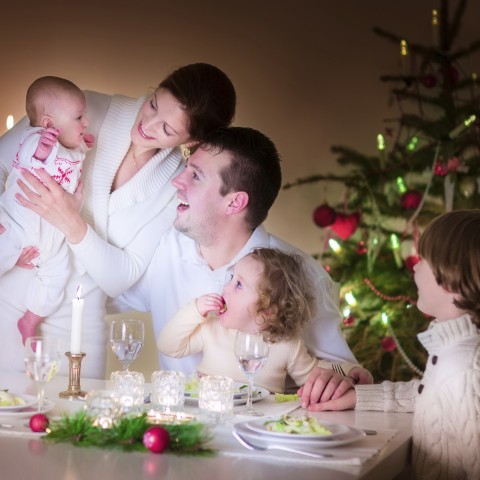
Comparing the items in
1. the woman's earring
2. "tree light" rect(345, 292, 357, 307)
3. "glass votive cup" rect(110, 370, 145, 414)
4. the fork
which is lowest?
the fork

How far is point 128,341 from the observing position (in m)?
2.28

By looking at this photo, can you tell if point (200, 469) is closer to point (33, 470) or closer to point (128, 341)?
point (33, 470)

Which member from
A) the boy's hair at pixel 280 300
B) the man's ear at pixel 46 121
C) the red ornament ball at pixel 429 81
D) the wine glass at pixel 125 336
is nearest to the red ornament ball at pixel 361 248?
the red ornament ball at pixel 429 81

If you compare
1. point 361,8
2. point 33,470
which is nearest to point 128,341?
point 33,470

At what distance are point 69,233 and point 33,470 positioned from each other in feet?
4.75

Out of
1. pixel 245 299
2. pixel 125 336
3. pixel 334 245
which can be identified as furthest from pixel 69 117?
pixel 334 245

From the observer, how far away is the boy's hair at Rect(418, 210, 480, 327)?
6.42ft

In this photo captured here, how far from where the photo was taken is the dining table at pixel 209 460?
1569mm

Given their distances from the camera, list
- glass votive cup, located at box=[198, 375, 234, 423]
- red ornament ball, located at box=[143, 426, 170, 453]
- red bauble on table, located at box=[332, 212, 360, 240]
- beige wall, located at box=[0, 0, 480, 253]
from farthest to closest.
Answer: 1. red bauble on table, located at box=[332, 212, 360, 240]
2. beige wall, located at box=[0, 0, 480, 253]
3. glass votive cup, located at box=[198, 375, 234, 423]
4. red ornament ball, located at box=[143, 426, 170, 453]

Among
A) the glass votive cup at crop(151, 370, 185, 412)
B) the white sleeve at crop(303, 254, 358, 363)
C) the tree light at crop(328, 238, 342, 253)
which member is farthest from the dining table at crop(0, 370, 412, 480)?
the tree light at crop(328, 238, 342, 253)

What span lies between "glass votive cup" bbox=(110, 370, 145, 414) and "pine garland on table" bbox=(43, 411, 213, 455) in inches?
9.3

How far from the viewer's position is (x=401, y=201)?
4.40 m

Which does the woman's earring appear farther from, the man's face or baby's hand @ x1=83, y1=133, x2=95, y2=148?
baby's hand @ x1=83, y1=133, x2=95, y2=148

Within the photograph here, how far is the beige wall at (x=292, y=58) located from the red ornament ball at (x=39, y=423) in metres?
2.38
